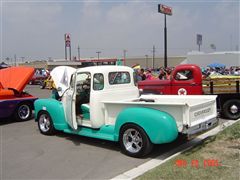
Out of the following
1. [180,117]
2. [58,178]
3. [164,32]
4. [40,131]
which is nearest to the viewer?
[58,178]

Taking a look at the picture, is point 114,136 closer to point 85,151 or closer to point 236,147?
point 85,151

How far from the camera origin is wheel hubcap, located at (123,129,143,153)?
6445 mm

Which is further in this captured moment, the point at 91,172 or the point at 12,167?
the point at 12,167

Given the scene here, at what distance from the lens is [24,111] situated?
1141 cm

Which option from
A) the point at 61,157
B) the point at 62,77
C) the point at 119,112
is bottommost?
the point at 61,157

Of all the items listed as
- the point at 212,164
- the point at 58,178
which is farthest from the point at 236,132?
the point at 58,178

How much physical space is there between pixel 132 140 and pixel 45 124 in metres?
3.35

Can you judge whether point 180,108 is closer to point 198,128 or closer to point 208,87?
point 198,128

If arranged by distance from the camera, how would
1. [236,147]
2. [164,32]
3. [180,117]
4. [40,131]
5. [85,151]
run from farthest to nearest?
[164,32], [40,131], [85,151], [236,147], [180,117]

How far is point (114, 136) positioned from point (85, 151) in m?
0.77

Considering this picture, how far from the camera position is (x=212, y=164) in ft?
18.1

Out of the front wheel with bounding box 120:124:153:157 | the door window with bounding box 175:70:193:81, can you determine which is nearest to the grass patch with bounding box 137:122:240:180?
the front wheel with bounding box 120:124:153:157

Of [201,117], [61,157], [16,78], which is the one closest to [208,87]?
[201,117]
